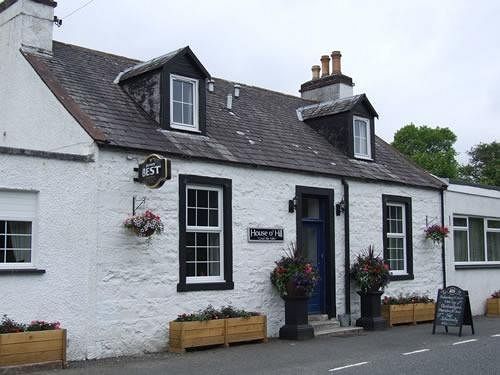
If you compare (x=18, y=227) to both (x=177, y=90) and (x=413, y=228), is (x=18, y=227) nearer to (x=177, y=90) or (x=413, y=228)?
(x=177, y=90)

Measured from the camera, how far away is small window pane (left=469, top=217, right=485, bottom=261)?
808 inches

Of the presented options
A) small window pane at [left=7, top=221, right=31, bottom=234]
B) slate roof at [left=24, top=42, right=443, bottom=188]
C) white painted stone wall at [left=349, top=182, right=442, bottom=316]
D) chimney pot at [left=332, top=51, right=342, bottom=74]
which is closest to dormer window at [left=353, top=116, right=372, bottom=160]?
slate roof at [left=24, top=42, right=443, bottom=188]

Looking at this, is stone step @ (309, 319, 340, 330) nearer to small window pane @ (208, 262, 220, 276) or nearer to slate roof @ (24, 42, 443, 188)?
small window pane @ (208, 262, 220, 276)

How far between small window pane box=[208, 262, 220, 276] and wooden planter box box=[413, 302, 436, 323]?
5.79 m

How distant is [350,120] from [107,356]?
9.18 meters

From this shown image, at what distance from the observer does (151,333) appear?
11734mm

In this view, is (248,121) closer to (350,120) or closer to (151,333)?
(350,120)

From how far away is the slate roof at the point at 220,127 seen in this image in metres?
12.4

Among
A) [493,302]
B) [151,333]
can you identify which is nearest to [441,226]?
[493,302]

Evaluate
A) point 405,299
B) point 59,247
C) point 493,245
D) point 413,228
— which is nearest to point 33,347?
point 59,247

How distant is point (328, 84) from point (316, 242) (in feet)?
23.0

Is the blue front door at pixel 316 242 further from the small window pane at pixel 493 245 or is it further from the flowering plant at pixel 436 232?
the small window pane at pixel 493 245

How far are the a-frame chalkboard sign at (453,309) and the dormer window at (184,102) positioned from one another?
20.7 feet

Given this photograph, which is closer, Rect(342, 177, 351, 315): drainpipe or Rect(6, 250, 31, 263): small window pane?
Rect(6, 250, 31, 263): small window pane
